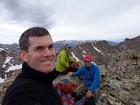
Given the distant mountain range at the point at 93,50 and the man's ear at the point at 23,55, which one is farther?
the distant mountain range at the point at 93,50

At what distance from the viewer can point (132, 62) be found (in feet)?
71.7

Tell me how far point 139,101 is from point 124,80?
3.76 meters

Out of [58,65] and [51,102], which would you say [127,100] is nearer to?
[58,65]

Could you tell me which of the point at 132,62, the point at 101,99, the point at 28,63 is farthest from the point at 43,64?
the point at 132,62

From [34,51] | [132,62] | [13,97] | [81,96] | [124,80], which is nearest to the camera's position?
[13,97]

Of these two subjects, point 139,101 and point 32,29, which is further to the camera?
point 139,101

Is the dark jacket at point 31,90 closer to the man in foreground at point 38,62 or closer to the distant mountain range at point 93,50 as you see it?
the man in foreground at point 38,62

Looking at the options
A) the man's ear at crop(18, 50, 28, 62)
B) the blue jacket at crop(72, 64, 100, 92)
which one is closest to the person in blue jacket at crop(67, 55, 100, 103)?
the blue jacket at crop(72, 64, 100, 92)

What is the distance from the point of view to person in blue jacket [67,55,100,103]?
12500 mm

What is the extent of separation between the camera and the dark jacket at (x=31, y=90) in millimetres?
2488

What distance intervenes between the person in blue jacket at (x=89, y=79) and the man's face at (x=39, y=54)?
31.4 feet

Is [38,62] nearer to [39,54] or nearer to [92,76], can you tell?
[39,54]

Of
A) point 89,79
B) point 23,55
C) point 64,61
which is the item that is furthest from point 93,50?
point 23,55

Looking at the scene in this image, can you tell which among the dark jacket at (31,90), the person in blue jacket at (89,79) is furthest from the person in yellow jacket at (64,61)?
the dark jacket at (31,90)
